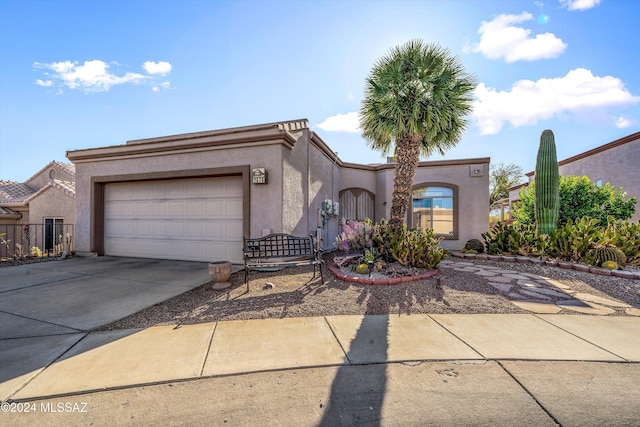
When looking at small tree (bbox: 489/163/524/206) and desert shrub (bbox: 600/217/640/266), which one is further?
small tree (bbox: 489/163/524/206)

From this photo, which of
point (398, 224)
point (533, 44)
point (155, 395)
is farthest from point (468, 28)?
point (155, 395)

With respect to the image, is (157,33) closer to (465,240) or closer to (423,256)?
(423,256)

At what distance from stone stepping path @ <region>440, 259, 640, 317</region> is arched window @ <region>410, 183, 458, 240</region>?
486 cm

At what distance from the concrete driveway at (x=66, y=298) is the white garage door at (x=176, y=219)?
0.55 meters

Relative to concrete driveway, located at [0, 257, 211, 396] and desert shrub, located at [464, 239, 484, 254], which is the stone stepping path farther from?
concrete driveway, located at [0, 257, 211, 396]

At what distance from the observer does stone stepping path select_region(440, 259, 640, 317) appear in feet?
13.8

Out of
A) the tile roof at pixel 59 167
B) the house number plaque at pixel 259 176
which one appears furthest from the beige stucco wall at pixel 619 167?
the tile roof at pixel 59 167

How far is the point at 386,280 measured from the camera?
5.36m

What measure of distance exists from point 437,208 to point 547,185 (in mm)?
3671

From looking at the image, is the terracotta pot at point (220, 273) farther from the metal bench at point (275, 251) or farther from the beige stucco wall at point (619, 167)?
the beige stucco wall at point (619, 167)

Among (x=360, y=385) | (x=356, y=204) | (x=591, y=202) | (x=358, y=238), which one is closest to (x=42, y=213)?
(x=356, y=204)

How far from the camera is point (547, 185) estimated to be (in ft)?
28.1

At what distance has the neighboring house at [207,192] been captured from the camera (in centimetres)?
707

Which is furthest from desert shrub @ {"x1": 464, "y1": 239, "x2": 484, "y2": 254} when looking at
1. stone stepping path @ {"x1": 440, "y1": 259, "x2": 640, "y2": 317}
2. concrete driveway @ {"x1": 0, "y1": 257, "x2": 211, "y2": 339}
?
concrete driveway @ {"x1": 0, "y1": 257, "x2": 211, "y2": 339}
